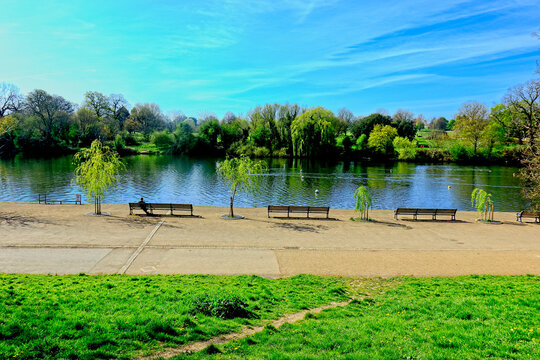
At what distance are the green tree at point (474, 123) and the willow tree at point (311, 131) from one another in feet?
121

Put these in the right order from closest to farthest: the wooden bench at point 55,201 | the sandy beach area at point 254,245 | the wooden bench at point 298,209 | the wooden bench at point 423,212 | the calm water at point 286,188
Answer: the sandy beach area at point 254,245 < the wooden bench at point 298,209 < the wooden bench at point 423,212 < the wooden bench at point 55,201 < the calm water at point 286,188

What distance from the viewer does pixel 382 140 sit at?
96.4m

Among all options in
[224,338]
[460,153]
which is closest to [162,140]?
[460,153]

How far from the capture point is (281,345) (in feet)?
22.9

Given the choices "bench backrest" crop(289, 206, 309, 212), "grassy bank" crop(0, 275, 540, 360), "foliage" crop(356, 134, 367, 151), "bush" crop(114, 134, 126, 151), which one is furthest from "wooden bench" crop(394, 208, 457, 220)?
"bush" crop(114, 134, 126, 151)

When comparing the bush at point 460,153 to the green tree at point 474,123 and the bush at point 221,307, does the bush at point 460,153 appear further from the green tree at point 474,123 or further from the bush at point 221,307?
the bush at point 221,307

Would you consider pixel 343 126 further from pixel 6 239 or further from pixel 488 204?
pixel 6 239

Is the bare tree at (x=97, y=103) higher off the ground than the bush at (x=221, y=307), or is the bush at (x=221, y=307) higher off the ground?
the bare tree at (x=97, y=103)

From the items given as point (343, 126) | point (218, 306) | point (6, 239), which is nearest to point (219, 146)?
point (343, 126)

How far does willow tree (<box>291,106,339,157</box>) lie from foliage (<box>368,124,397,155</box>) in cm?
1644

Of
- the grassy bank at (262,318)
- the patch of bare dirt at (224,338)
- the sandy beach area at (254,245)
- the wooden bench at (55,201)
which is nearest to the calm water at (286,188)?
the wooden bench at (55,201)

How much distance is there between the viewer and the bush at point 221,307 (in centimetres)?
870

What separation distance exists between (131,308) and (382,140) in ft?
316

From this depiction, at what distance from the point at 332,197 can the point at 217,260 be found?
27.0 metres
